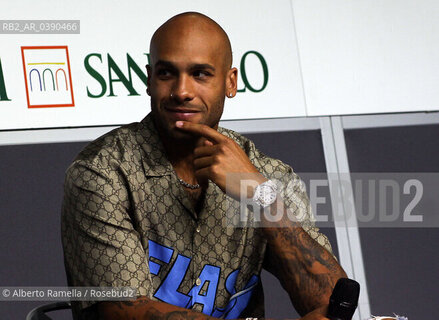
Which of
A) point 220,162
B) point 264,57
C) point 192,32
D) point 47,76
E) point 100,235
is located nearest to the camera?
point 100,235

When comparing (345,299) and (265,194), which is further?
(265,194)

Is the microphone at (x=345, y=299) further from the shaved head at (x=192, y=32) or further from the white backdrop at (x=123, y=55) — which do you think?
the white backdrop at (x=123, y=55)

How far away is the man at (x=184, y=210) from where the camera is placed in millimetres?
1805

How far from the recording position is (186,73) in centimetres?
198

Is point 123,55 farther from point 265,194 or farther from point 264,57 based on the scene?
point 265,194

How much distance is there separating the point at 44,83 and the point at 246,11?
0.82 metres

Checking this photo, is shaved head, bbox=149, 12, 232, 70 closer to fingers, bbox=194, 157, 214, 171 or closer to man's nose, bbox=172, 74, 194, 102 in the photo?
man's nose, bbox=172, 74, 194, 102

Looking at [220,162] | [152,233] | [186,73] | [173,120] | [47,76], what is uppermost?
[47,76]

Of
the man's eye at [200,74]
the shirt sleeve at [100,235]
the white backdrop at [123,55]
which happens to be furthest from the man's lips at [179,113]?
the white backdrop at [123,55]

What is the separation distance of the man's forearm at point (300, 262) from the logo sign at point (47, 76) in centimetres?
113

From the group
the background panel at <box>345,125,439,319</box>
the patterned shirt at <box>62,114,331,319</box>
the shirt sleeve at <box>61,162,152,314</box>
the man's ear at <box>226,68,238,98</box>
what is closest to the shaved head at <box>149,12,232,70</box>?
the man's ear at <box>226,68,238,98</box>

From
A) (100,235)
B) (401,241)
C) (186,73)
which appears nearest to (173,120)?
(186,73)

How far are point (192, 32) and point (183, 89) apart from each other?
6.4 inches

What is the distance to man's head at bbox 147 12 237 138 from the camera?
1.97 m
